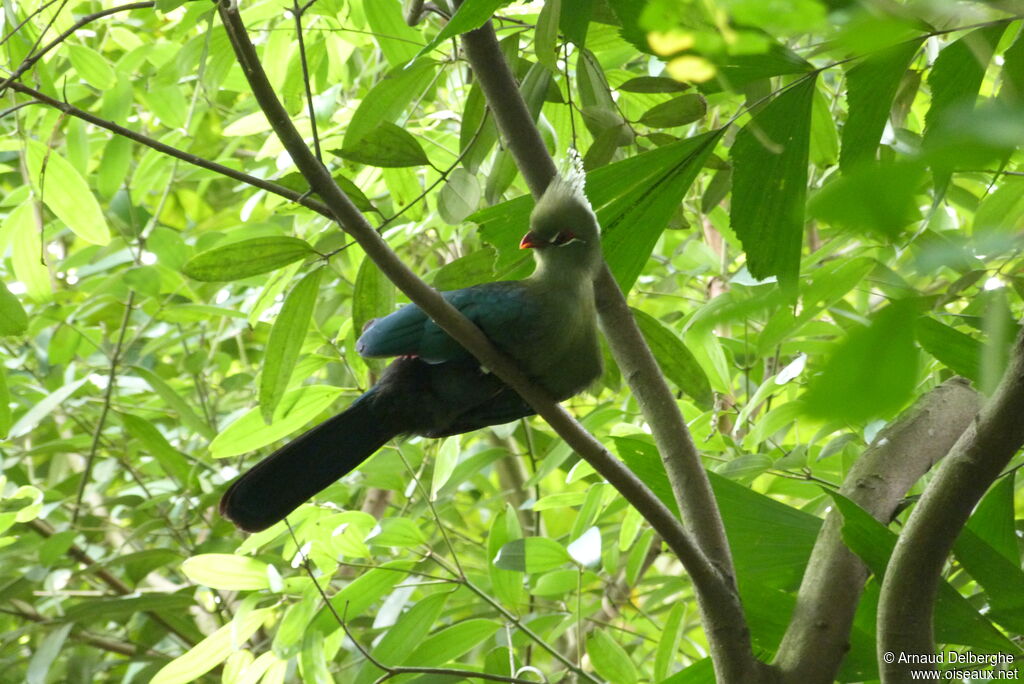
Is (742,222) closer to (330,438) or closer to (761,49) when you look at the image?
(761,49)

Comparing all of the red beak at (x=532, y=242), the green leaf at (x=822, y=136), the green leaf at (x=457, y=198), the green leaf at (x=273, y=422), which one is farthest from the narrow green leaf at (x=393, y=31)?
the green leaf at (x=822, y=136)

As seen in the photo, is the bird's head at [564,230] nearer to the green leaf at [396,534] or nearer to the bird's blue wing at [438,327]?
the bird's blue wing at [438,327]

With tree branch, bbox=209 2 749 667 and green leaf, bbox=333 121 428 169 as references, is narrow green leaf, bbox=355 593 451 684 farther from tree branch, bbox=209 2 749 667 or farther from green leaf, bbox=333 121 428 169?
green leaf, bbox=333 121 428 169

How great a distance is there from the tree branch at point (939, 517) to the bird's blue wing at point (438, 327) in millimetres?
883

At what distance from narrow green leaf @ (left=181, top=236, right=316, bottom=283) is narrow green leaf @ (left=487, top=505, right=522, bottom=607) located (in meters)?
0.87

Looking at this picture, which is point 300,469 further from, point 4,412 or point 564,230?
point 564,230

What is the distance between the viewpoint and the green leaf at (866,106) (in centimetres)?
134

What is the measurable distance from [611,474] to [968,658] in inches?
29.3

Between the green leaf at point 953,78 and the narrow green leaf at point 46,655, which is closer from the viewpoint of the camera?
the green leaf at point 953,78

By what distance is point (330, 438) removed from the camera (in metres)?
2.18

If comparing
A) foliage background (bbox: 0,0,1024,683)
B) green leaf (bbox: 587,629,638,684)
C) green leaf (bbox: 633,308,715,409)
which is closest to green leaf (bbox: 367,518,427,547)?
foliage background (bbox: 0,0,1024,683)

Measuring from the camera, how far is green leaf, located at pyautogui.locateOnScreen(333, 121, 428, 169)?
179cm

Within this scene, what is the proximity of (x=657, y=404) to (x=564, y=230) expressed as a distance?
464 mm

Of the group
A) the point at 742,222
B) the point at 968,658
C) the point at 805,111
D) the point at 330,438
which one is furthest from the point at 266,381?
the point at 968,658
